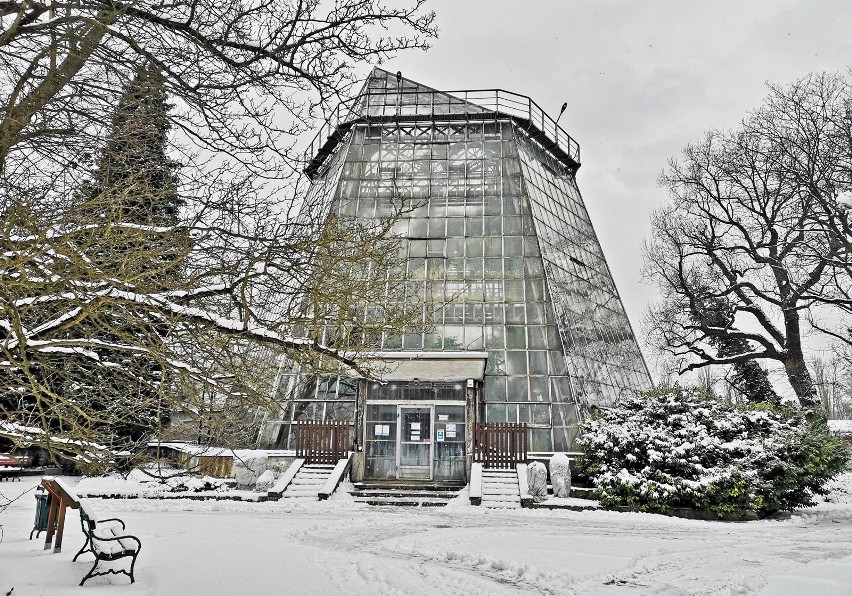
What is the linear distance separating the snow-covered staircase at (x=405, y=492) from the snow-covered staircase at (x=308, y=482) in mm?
1015

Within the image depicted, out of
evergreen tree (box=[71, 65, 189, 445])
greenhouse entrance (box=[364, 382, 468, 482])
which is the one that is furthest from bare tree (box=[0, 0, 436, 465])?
greenhouse entrance (box=[364, 382, 468, 482])

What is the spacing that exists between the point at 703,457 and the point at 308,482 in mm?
11365

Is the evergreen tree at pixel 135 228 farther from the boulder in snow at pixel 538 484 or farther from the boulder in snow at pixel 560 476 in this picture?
the boulder in snow at pixel 560 476

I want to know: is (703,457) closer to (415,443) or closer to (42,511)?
(415,443)

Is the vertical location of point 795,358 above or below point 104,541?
above

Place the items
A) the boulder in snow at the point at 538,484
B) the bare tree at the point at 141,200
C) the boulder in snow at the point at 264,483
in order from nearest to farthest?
the bare tree at the point at 141,200
the boulder in snow at the point at 538,484
the boulder in snow at the point at 264,483

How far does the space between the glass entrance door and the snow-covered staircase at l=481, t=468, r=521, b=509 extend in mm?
2305

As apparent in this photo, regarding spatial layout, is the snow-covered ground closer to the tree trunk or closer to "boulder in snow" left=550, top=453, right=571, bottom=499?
"boulder in snow" left=550, top=453, right=571, bottom=499

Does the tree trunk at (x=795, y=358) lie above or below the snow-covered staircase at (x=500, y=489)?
above

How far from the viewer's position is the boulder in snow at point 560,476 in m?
18.2

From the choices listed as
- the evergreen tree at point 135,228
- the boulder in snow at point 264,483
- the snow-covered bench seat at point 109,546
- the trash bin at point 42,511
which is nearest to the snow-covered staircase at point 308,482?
the boulder in snow at point 264,483

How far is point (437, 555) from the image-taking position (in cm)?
975

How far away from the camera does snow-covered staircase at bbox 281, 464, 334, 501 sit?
18.4m

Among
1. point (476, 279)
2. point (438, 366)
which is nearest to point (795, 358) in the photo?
point (476, 279)
